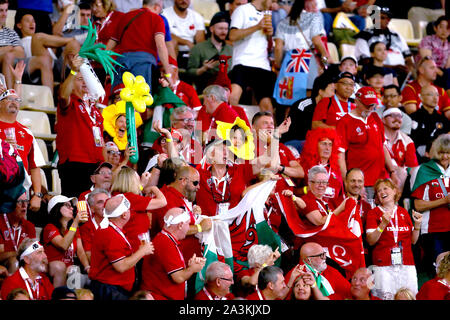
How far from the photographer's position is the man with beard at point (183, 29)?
494 inches

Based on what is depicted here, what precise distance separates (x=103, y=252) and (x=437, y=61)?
748cm

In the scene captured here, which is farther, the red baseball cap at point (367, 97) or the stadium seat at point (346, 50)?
the stadium seat at point (346, 50)

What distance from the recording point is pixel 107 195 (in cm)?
834

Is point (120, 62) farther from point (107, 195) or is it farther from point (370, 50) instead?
point (370, 50)

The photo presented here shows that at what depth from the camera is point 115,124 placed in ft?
31.4

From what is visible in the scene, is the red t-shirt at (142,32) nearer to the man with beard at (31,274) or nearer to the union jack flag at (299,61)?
the union jack flag at (299,61)

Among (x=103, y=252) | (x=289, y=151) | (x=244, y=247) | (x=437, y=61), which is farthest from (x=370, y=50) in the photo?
(x=103, y=252)

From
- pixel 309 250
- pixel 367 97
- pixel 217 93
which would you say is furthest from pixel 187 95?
pixel 309 250

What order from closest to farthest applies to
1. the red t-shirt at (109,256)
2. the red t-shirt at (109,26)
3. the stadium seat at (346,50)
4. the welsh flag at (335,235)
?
the red t-shirt at (109,256)
the welsh flag at (335,235)
the red t-shirt at (109,26)
the stadium seat at (346,50)

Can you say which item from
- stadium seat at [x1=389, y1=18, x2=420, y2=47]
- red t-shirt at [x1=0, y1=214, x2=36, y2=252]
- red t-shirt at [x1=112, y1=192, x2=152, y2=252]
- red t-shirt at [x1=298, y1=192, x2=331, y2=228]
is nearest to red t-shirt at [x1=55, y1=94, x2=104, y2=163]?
red t-shirt at [x1=0, y1=214, x2=36, y2=252]

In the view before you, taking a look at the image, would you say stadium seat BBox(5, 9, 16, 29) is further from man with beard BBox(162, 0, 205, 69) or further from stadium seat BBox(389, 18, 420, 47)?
stadium seat BBox(389, 18, 420, 47)

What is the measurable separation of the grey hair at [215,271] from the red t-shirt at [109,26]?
12.1ft

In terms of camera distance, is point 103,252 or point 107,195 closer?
point 103,252

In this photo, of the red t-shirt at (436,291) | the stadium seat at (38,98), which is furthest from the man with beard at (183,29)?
the red t-shirt at (436,291)
